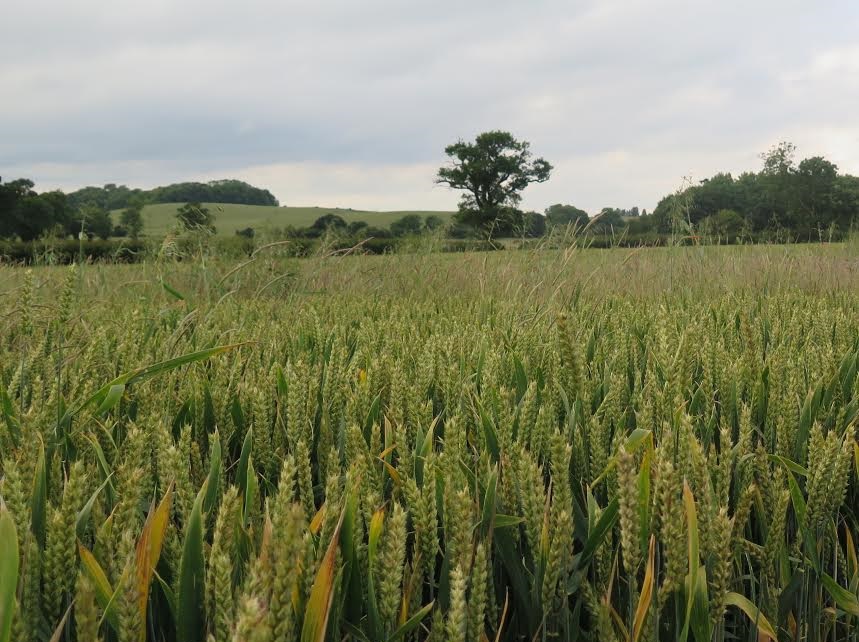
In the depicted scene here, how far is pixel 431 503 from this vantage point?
774 mm

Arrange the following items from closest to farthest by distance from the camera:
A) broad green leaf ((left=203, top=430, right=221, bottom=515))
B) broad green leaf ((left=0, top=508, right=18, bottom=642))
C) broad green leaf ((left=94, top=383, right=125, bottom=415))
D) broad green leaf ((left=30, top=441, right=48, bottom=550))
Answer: broad green leaf ((left=0, top=508, right=18, bottom=642)), broad green leaf ((left=30, top=441, right=48, bottom=550)), broad green leaf ((left=203, top=430, right=221, bottom=515)), broad green leaf ((left=94, top=383, right=125, bottom=415))

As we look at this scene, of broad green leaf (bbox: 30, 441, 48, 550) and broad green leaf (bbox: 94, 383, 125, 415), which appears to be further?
broad green leaf (bbox: 94, 383, 125, 415)

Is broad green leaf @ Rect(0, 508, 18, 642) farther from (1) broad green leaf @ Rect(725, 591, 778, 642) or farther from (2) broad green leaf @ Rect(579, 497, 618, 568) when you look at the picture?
(1) broad green leaf @ Rect(725, 591, 778, 642)

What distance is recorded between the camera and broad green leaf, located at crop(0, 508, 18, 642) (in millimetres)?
512

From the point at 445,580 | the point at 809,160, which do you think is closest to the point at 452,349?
the point at 445,580

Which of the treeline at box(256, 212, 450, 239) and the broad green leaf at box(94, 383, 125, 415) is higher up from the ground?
the treeline at box(256, 212, 450, 239)

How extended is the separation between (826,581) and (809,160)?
6990cm

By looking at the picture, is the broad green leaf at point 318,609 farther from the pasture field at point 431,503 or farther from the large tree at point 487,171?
the large tree at point 487,171

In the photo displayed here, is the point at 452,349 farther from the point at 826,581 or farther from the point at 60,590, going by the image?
the point at 60,590

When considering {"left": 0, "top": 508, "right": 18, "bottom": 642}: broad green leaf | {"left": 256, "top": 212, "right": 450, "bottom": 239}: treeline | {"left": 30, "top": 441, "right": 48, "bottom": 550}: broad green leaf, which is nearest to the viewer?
{"left": 0, "top": 508, "right": 18, "bottom": 642}: broad green leaf

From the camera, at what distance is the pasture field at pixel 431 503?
0.65 metres

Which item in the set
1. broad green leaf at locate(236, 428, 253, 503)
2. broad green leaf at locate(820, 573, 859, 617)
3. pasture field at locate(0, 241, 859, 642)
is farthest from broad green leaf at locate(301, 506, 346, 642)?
broad green leaf at locate(820, 573, 859, 617)

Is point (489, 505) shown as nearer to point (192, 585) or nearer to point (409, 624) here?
point (409, 624)

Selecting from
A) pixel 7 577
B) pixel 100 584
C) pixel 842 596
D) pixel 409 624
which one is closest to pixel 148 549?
pixel 100 584
